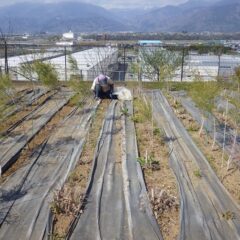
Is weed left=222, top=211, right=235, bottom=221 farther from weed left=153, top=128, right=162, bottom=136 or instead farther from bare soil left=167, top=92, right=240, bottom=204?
weed left=153, top=128, right=162, bottom=136

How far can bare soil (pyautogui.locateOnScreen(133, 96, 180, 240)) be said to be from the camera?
13.8ft

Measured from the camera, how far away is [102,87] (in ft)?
36.6

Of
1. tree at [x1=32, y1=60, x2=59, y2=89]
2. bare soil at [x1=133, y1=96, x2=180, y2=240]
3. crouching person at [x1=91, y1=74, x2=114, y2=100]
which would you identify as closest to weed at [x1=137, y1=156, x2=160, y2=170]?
bare soil at [x1=133, y1=96, x2=180, y2=240]

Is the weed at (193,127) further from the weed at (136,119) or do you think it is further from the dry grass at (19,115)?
the dry grass at (19,115)

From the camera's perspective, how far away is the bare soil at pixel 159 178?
421 cm

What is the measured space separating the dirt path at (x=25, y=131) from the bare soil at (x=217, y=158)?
308 cm

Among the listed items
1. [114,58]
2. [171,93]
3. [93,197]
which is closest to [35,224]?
[93,197]

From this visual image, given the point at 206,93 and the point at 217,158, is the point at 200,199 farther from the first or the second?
the point at 206,93

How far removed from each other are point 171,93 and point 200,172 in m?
7.10

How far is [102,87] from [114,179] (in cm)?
612

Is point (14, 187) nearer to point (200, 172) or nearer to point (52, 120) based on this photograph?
point (200, 172)

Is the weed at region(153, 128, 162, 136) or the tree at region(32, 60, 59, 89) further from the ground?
the tree at region(32, 60, 59, 89)

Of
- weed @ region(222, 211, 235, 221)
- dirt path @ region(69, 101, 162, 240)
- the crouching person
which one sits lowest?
dirt path @ region(69, 101, 162, 240)

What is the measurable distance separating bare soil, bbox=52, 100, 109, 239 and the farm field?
0.01 meters
